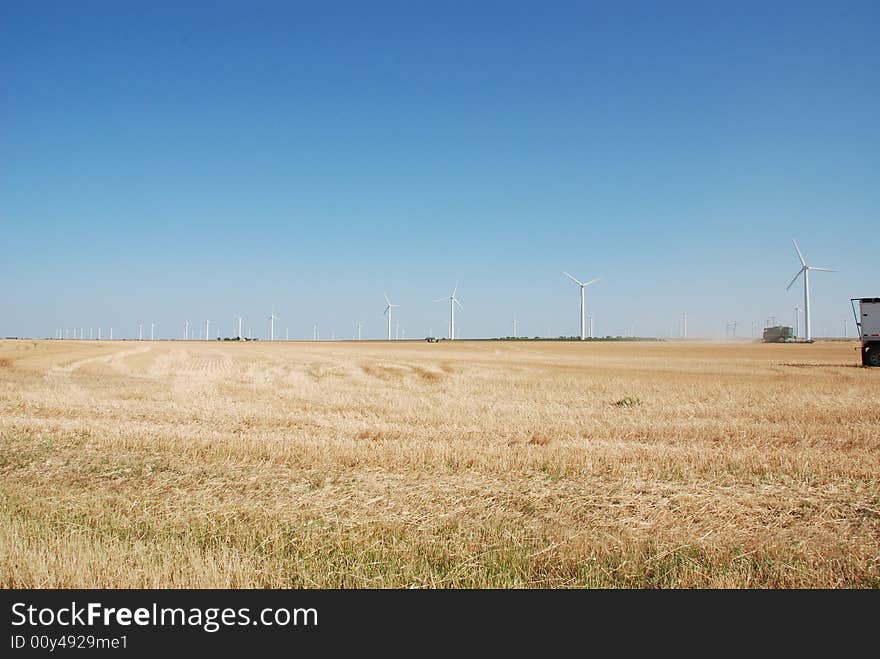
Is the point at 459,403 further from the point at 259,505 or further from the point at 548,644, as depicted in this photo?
the point at 548,644

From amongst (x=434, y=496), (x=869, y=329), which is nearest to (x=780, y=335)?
(x=869, y=329)

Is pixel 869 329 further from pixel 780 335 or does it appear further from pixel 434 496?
pixel 780 335

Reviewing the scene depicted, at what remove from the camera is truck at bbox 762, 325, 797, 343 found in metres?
148

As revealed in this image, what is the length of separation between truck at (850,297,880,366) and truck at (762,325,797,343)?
10560 centimetres

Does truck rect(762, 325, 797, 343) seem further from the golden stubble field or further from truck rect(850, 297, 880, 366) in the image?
the golden stubble field

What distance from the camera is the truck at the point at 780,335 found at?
487ft

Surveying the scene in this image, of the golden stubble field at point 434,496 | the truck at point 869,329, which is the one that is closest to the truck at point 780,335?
the truck at point 869,329

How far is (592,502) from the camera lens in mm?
10305

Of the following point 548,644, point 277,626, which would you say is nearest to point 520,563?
point 548,644

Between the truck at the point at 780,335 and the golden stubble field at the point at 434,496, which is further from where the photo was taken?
the truck at the point at 780,335

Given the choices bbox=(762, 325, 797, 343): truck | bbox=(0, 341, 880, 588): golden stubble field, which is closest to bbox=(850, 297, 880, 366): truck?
bbox=(0, 341, 880, 588): golden stubble field

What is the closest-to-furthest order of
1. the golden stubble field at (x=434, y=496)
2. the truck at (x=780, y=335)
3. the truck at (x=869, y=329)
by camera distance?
the golden stubble field at (x=434, y=496)
the truck at (x=869, y=329)
the truck at (x=780, y=335)

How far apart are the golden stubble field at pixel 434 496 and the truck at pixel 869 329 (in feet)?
114

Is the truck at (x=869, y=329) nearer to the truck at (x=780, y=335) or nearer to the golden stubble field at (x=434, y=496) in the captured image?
the golden stubble field at (x=434, y=496)
